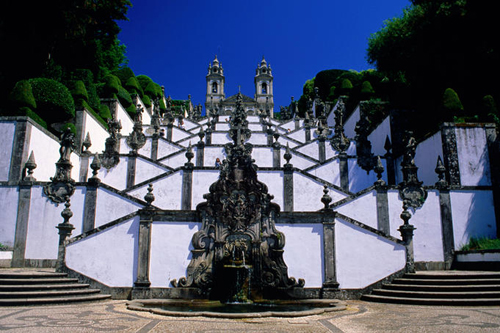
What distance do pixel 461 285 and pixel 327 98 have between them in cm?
3691

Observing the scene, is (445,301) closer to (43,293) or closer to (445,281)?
(445,281)

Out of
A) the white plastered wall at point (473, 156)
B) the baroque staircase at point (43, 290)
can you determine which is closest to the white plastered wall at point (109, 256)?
the baroque staircase at point (43, 290)

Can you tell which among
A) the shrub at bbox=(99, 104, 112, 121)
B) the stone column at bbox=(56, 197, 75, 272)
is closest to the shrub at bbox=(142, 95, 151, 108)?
the shrub at bbox=(99, 104, 112, 121)

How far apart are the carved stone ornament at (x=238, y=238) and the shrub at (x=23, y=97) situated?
1283cm

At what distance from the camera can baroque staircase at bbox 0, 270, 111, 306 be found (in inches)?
333

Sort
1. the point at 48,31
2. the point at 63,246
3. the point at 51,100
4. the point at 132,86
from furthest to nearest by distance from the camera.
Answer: the point at 132,86 < the point at 48,31 < the point at 51,100 < the point at 63,246

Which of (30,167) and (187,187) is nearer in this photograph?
(30,167)

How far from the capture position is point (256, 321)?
657 centimetres

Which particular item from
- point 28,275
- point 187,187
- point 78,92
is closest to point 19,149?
point 187,187

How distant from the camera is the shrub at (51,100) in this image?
1948 centimetres

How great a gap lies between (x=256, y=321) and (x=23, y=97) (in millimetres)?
17148

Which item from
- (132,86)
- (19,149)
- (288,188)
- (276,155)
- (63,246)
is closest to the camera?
(63,246)

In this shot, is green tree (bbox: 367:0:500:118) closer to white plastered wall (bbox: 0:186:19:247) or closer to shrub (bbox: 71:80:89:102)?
shrub (bbox: 71:80:89:102)

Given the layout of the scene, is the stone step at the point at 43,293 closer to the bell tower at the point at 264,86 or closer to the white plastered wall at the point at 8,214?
the white plastered wall at the point at 8,214
